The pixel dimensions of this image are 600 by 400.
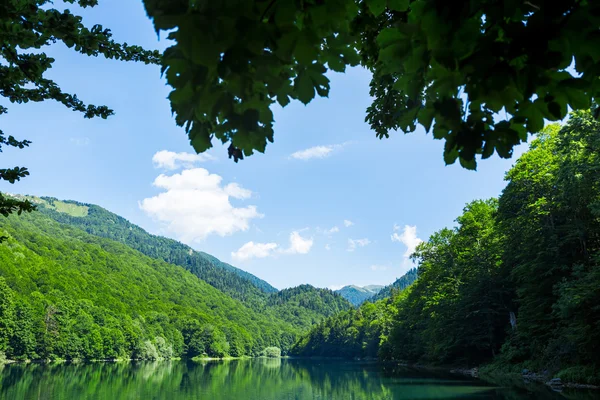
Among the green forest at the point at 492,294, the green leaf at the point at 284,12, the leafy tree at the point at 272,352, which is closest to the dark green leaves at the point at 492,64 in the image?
the green leaf at the point at 284,12

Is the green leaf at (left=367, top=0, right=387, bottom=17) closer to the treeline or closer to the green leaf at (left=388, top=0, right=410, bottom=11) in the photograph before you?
the green leaf at (left=388, top=0, right=410, bottom=11)

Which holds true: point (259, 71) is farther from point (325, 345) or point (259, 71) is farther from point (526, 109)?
point (325, 345)

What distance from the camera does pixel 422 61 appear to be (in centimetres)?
192

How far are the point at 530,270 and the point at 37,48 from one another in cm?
2878

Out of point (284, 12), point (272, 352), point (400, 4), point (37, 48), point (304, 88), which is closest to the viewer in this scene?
point (284, 12)

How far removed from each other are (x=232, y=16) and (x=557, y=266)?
28.8 meters

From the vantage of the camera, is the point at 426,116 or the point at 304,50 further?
the point at 426,116

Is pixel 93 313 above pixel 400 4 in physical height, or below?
below

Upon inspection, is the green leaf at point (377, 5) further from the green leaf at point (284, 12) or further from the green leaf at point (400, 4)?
the green leaf at point (284, 12)

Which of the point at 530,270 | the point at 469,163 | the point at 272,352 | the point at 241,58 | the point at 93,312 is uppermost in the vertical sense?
the point at 530,270

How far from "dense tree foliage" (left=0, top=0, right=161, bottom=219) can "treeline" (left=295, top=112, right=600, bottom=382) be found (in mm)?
19676

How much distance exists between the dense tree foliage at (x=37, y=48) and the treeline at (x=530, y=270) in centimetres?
1968

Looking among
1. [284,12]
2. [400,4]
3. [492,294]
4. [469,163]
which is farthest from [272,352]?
[284,12]

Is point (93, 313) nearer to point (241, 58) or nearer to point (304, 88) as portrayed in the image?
point (304, 88)
